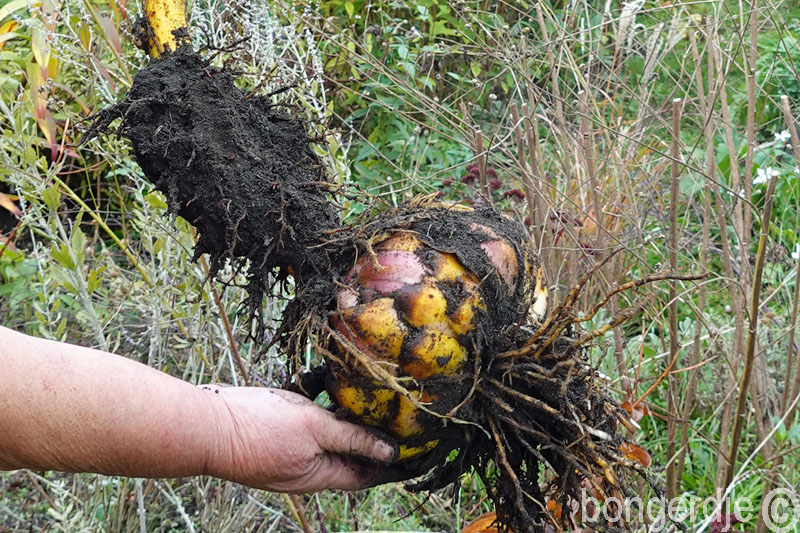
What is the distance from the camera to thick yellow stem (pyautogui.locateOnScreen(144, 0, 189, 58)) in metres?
1.46

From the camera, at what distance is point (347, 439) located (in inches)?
54.1

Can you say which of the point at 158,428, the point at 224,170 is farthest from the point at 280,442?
the point at 224,170

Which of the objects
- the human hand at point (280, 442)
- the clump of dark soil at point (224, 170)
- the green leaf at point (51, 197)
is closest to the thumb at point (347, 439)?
the human hand at point (280, 442)

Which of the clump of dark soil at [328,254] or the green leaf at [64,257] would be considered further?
the green leaf at [64,257]

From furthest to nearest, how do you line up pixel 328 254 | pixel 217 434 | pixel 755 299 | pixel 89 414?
pixel 755 299 → pixel 328 254 → pixel 217 434 → pixel 89 414

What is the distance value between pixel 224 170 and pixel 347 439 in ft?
1.90

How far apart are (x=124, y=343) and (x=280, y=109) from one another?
1.92m

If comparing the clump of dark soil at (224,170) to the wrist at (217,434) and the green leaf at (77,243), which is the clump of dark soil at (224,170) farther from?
the green leaf at (77,243)

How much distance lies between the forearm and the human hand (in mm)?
68

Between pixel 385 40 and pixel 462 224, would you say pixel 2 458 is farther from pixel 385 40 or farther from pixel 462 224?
pixel 385 40

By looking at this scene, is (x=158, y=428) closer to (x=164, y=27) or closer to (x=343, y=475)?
(x=343, y=475)

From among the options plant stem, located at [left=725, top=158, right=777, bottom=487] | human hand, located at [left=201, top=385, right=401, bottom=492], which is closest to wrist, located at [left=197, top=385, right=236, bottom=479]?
human hand, located at [left=201, top=385, right=401, bottom=492]

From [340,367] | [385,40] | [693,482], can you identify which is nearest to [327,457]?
[340,367]

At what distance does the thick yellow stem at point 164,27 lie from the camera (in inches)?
57.3
